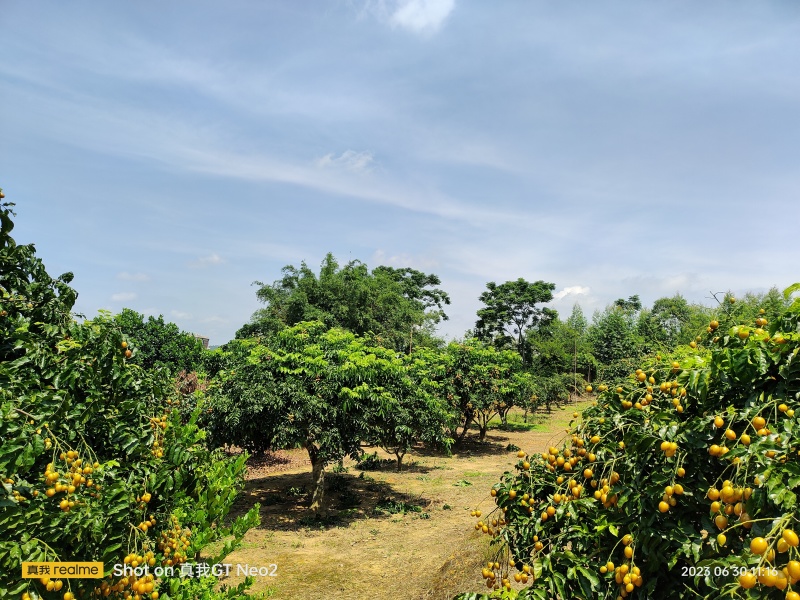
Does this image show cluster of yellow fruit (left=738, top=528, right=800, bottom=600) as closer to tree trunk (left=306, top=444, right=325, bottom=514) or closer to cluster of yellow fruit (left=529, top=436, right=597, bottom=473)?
cluster of yellow fruit (left=529, top=436, right=597, bottom=473)

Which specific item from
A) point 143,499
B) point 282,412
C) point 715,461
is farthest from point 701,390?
point 282,412

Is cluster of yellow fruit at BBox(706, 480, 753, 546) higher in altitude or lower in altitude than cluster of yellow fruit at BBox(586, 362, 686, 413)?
lower

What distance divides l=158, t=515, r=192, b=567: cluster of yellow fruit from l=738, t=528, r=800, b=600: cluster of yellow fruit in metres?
3.12

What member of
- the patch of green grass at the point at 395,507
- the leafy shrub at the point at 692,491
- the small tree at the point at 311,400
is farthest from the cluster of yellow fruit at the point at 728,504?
the patch of green grass at the point at 395,507

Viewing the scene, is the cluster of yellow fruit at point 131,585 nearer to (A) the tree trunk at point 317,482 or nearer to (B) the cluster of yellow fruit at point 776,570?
(B) the cluster of yellow fruit at point 776,570

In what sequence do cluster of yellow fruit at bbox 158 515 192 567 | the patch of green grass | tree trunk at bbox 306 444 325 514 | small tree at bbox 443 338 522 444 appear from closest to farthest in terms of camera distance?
cluster of yellow fruit at bbox 158 515 192 567, tree trunk at bbox 306 444 325 514, the patch of green grass, small tree at bbox 443 338 522 444

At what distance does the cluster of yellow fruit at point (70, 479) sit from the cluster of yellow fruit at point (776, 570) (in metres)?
2.95

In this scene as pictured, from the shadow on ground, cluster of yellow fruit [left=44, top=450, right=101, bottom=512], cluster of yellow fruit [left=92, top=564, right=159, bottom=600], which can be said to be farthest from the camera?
the shadow on ground

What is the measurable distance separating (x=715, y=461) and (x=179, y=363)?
17.6 meters

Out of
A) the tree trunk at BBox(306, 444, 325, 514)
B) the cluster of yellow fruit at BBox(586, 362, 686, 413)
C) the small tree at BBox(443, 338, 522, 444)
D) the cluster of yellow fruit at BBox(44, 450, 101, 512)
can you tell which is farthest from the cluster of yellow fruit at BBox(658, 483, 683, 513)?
the small tree at BBox(443, 338, 522, 444)

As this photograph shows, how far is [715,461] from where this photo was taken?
236 centimetres

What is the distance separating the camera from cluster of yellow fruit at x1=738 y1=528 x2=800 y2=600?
1580 mm

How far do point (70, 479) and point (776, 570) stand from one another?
3181mm

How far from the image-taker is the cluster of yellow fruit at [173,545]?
3084 mm
